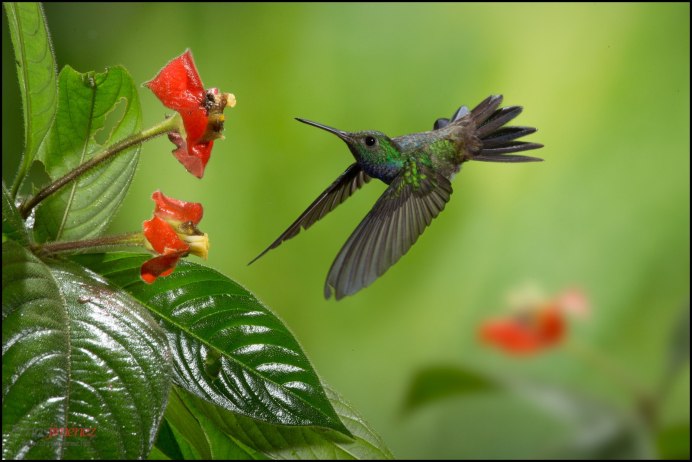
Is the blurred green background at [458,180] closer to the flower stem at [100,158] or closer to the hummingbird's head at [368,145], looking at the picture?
the hummingbird's head at [368,145]

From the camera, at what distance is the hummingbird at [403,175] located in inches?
19.6

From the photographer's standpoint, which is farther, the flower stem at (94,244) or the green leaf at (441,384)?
the green leaf at (441,384)

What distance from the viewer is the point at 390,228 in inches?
21.4

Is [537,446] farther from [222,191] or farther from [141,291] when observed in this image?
[141,291]

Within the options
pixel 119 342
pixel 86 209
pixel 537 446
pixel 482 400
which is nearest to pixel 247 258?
pixel 482 400

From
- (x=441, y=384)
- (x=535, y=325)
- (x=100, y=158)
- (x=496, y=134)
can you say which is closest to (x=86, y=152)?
(x=100, y=158)

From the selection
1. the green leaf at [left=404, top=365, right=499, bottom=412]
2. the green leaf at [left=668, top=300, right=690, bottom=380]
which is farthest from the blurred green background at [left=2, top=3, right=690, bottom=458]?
the green leaf at [left=404, top=365, right=499, bottom=412]

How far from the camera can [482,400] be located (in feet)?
6.08

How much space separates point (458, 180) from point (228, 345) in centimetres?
130

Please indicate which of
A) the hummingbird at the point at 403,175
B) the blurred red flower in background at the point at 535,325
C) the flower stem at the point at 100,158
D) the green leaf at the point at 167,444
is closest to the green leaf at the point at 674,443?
the blurred red flower in background at the point at 535,325

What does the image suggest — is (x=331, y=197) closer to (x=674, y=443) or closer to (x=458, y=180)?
(x=458, y=180)

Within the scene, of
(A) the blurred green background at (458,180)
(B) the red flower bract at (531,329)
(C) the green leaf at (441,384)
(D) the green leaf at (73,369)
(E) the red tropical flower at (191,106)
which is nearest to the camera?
(D) the green leaf at (73,369)

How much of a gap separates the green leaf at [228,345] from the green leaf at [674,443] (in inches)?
54.6

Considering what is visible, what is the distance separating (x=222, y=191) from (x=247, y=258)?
0.49 ft
